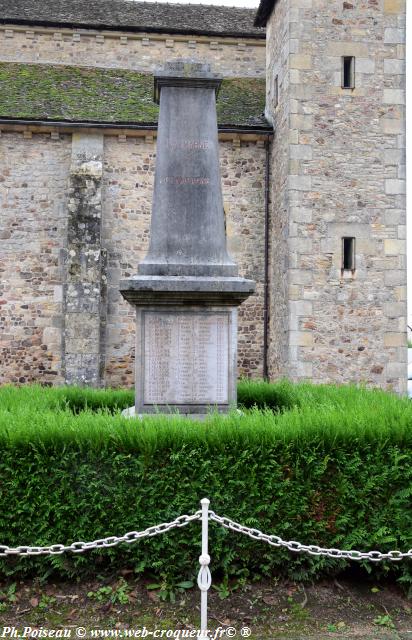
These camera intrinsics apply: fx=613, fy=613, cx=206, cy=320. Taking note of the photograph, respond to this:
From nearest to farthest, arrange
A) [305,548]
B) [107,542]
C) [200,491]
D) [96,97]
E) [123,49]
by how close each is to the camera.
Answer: [305,548], [107,542], [200,491], [96,97], [123,49]

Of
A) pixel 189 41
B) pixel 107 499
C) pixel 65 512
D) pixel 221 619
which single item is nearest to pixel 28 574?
pixel 65 512

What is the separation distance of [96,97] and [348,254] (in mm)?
7155

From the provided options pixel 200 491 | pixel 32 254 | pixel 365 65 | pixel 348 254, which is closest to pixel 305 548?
pixel 200 491

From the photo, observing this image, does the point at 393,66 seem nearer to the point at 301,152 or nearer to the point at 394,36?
the point at 394,36

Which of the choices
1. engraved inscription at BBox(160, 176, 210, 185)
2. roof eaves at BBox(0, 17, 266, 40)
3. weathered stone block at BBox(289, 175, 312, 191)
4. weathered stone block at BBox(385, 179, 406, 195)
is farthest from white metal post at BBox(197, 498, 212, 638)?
roof eaves at BBox(0, 17, 266, 40)

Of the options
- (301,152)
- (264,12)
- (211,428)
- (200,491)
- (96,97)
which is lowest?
(200,491)

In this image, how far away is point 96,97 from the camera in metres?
14.4

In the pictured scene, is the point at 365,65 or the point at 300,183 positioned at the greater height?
the point at 365,65

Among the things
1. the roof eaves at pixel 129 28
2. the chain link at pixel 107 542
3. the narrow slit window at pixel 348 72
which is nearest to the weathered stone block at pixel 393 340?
the narrow slit window at pixel 348 72

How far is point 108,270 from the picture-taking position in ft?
44.4

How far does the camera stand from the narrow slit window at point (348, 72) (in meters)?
11.9

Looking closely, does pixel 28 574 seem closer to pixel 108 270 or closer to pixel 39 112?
pixel 108 270

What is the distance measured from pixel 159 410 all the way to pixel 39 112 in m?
9.73

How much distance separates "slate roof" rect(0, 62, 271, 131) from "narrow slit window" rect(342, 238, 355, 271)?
139 inches
